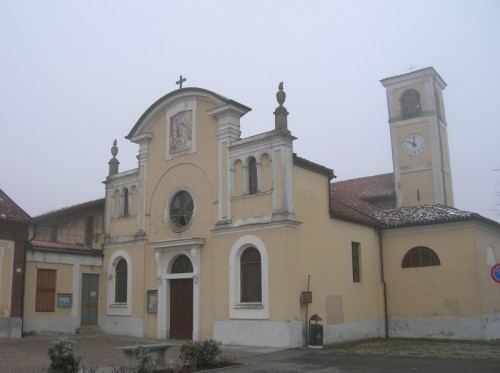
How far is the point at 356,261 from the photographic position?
22266mm

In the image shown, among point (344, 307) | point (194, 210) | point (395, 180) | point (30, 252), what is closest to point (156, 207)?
point (194, 210)

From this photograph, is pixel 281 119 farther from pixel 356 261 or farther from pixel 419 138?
pixel 419 138

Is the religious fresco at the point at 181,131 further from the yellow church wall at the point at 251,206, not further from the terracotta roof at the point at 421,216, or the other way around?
the terracotta roof at the point at 421,216

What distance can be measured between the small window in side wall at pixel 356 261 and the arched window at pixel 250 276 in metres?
5.04

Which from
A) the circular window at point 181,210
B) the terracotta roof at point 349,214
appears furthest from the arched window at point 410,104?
the circular window at point 181,210

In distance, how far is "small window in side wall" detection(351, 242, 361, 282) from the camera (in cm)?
2203

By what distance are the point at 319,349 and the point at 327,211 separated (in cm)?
538

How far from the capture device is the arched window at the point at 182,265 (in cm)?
2133

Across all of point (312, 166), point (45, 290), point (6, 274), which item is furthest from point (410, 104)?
point (6, 274)

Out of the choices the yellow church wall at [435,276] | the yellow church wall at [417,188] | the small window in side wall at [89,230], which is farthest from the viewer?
the yellow church wall at [417,188]

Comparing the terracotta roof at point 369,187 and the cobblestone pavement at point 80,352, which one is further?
the terracotta roof at point 369,187

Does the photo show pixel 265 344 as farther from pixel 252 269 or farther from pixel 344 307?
pixel 344 307

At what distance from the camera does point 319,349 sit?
17.5 m

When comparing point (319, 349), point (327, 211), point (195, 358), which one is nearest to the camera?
point (195, 358)
